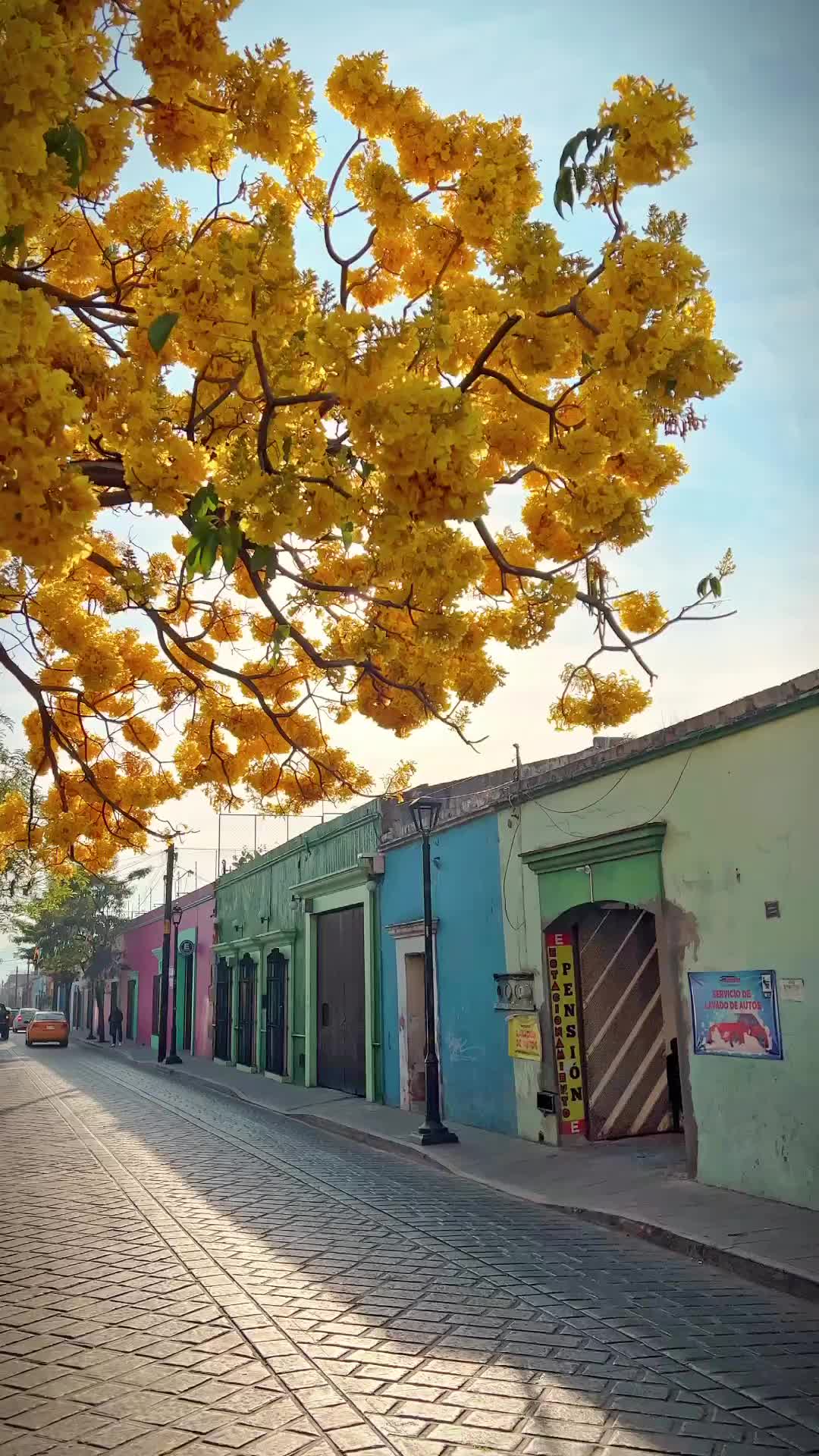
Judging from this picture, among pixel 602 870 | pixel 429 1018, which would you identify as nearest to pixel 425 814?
pixel 429 1018

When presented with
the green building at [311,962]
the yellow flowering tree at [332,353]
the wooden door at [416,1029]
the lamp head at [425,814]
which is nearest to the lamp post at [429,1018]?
the lamp head at [425,814]

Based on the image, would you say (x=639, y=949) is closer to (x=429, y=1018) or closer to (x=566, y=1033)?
(x=566, y=1033)

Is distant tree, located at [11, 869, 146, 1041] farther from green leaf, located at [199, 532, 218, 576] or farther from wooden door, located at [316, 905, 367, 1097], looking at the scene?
green leaf, located at [199, 532, 218, 576]

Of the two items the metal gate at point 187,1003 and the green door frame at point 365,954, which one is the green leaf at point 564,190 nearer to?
the green door frame at point 365,954

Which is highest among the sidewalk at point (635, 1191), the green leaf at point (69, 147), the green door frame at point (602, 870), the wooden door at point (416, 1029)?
the green leaf at point (69, 147)

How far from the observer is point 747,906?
30.9ft

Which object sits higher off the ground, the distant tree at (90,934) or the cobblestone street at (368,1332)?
the distant tree at (90,934)

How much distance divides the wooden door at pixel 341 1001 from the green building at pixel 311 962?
0.09 ft

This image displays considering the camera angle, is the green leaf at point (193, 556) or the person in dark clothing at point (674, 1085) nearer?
the green leaf at point (193, 556)

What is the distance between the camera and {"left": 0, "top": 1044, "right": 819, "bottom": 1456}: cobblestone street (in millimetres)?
4203

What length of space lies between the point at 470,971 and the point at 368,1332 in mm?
9516

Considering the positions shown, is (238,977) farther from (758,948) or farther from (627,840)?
(758,948)

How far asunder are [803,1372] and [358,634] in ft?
14.5

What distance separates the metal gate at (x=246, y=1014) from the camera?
26.6m
